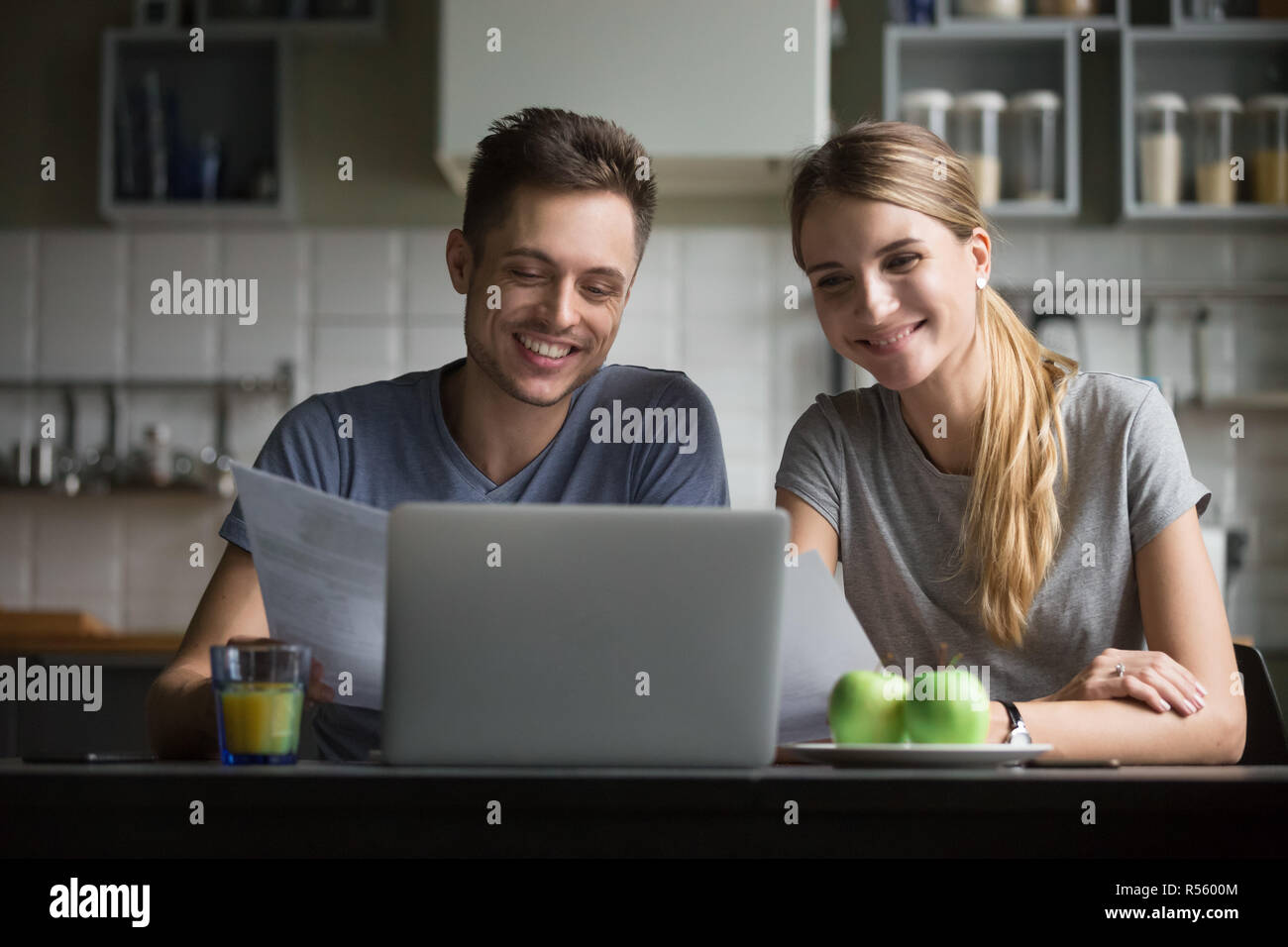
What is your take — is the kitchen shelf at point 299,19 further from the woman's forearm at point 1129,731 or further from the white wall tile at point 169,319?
the woman's forearm at point 1129,731

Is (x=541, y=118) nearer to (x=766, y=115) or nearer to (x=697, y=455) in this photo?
(x=697, y=455)

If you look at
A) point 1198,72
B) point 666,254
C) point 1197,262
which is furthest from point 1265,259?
point 666,254

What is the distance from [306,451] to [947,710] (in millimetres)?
747

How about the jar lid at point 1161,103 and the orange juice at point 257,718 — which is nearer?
the orange juice at point 257,718

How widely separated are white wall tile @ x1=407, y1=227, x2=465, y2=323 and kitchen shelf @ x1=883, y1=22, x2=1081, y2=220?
106 centimetres

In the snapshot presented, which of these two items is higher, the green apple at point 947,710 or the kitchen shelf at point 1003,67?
the kitchen shelf at point 1003,67

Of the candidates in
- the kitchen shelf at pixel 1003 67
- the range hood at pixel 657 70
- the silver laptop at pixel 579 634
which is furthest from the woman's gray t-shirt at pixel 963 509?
the kitchen shelf at pixel 1003 67

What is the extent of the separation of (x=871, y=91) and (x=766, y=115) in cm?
39

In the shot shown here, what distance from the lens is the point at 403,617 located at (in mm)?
806

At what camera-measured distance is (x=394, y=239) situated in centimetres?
324

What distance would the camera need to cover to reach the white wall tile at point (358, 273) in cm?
322

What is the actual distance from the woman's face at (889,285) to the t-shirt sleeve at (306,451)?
20.9 inches

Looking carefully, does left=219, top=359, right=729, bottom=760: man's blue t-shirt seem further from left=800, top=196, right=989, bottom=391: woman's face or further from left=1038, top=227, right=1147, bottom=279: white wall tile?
left=1038, top=227, right=1147, bottom=279: white wall tile
